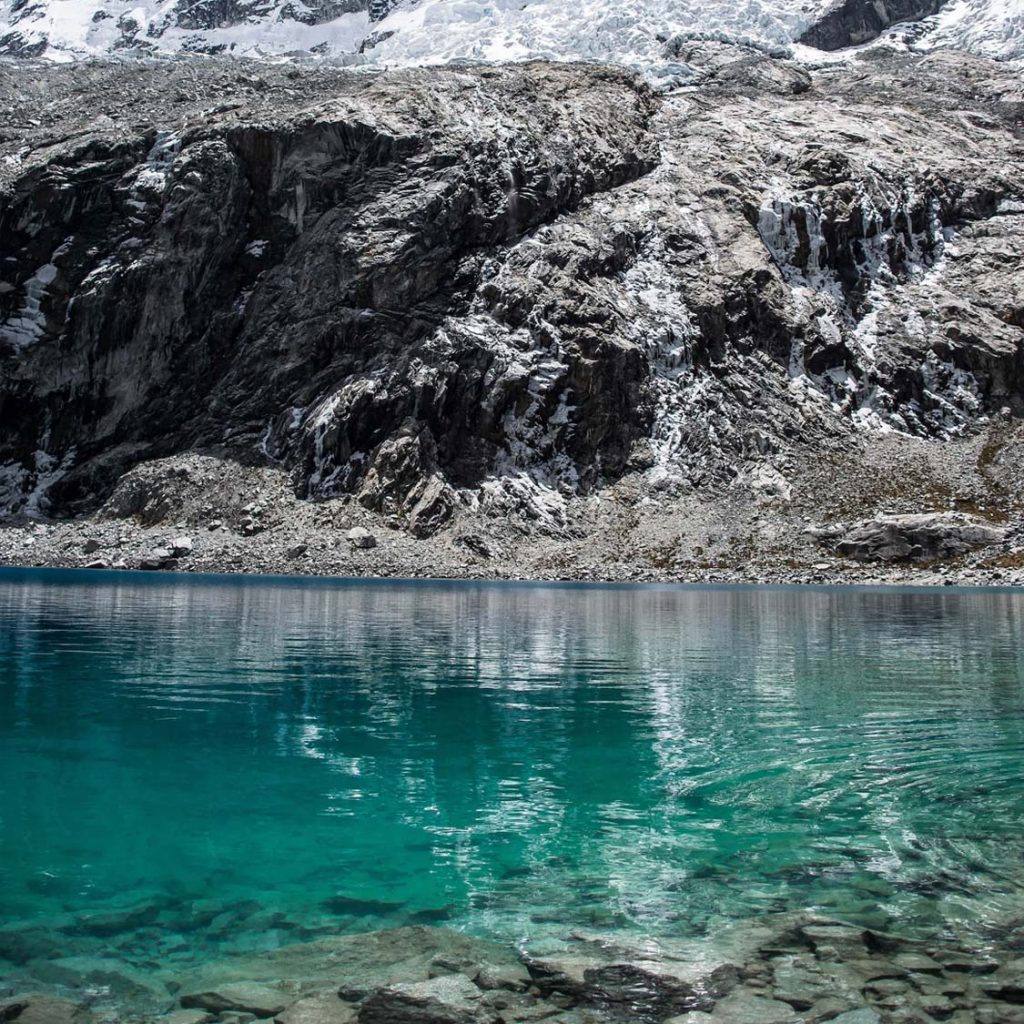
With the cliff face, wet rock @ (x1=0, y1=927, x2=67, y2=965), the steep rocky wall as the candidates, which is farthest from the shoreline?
wet rock @ (x1=0, y1=927, x2=67, y2=965)

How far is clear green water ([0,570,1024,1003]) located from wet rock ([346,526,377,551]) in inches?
3094

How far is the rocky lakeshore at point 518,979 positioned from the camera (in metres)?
8.59

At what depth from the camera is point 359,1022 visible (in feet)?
27.6

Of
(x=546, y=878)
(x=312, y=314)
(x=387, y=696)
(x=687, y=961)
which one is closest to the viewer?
(x=687, y=961)

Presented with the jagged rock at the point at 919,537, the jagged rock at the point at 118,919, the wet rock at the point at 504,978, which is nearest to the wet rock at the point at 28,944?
the jagged rock at the point at 118,919

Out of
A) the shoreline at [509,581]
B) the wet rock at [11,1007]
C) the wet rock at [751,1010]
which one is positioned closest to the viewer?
the wet rock at [11,1007]

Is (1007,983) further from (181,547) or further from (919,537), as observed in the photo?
(181,547)

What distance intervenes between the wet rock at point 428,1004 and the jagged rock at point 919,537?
11148 centimetres

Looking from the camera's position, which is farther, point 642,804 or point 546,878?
point 642,804

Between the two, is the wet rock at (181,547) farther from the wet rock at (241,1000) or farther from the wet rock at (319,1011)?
the wet rock at (319,1011)

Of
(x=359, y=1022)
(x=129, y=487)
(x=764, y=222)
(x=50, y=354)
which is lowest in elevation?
(x=359, y=1022)

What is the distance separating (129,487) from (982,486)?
111 meters

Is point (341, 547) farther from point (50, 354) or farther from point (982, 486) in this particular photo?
point (982, 486)

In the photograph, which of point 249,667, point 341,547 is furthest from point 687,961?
point 341,547
